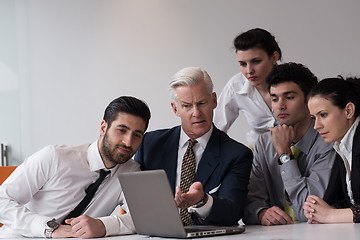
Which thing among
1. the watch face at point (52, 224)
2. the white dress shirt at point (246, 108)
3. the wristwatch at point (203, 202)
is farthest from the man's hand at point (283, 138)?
the watch face at point (52, 224)

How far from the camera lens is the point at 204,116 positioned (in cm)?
249

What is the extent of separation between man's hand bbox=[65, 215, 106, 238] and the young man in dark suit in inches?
16.0

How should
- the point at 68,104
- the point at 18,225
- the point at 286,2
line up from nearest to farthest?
the point at 18,225
the point at 286,2
the point at 68,104

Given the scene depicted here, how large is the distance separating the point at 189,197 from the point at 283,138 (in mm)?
859

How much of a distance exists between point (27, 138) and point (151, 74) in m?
1.41

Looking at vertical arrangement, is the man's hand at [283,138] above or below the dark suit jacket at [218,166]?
above

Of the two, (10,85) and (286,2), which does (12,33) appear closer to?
(10,85)

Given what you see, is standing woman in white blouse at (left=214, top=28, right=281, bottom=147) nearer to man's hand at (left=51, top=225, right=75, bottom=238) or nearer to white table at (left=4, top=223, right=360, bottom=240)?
white table at (left=4, top=223, right=360, bottom=240)

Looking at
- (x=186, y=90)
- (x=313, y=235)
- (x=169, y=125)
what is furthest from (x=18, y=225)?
(x=169, y=125)

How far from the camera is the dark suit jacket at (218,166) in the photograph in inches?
88.7

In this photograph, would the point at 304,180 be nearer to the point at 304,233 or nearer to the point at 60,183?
the point at 304,233

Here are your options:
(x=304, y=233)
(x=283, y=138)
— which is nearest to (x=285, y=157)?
(x=283, y=138)

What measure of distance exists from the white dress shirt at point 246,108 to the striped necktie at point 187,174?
908 millimetres

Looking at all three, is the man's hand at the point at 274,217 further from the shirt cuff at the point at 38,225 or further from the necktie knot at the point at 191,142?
the shirt cuff at the point at 38,225
